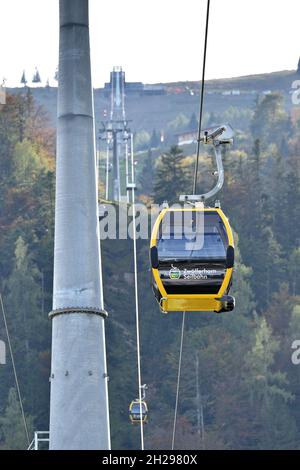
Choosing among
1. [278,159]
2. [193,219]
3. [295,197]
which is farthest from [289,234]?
[193,219]

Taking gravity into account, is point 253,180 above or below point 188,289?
below

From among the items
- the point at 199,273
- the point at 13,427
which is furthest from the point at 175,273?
the point at 13,427

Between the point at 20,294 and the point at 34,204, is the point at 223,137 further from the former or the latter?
the point at 34,204

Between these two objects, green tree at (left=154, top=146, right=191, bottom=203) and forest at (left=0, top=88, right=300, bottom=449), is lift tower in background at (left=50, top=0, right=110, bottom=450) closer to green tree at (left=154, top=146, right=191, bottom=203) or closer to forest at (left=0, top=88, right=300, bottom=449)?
forest at (left=0, top=88, right=300, bottom=449)

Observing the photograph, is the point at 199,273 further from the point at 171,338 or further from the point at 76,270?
the point at 171,338

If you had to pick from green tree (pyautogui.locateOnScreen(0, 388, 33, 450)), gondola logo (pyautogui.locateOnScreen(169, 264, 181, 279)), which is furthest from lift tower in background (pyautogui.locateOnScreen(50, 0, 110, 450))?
green tree (pyautogui.locateOnScreen(0, 388, 33, 450))

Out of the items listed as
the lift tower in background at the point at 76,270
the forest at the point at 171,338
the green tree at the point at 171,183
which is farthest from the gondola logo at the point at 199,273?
the green tree at the point at 171,183

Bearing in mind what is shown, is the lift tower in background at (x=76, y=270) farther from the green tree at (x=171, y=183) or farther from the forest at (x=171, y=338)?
the green tree at (x=171, y=183)
